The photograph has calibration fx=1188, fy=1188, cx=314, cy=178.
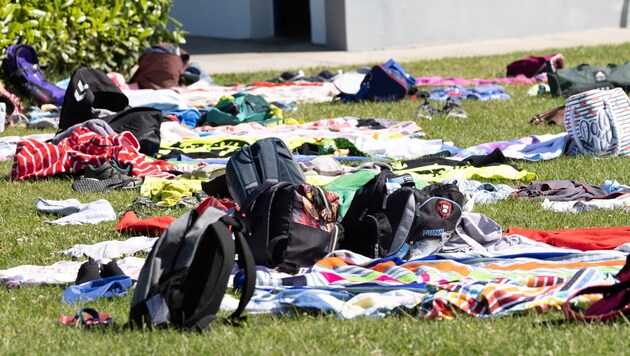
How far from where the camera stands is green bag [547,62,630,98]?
40.8 feet

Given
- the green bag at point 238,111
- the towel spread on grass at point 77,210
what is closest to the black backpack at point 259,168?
the towel spread on grass at point 77,210

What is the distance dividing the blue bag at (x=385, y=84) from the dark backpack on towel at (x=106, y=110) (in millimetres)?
3360

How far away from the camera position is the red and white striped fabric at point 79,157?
8867 mm

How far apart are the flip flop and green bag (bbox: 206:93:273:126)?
626 cm

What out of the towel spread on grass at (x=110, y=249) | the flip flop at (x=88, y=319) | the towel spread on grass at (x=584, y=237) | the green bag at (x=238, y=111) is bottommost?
the green bag at (x=238, y=111)

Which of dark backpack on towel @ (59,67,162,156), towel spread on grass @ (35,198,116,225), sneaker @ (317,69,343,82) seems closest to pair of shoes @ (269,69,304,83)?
sneaker @ (317,69,343,82)

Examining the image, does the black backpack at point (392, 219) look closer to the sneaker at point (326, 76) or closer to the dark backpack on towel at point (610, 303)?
the dark backpack on towel at point (610, 303)

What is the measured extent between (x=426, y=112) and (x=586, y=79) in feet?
6.69

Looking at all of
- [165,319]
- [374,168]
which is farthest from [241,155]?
[165,319]

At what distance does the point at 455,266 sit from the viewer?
225 inches

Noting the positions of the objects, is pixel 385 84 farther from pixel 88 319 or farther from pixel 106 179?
pixel 88 319

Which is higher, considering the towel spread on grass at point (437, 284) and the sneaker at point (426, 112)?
the towel spread on grass at point (437, 284)

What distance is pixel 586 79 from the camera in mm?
12570

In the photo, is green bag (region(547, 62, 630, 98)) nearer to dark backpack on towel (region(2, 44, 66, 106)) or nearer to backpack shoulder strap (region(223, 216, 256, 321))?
dark backpack on towel (region(2, 44, 66, 106))
